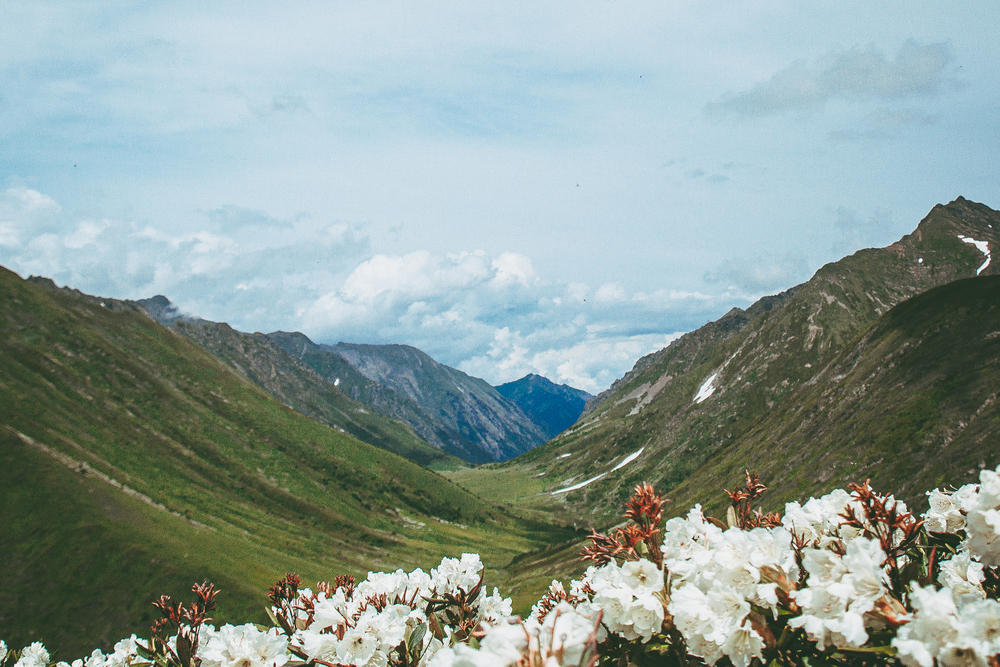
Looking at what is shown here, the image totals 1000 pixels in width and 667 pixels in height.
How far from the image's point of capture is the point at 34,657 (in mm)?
10438

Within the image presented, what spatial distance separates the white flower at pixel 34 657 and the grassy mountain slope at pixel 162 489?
60.4 metres

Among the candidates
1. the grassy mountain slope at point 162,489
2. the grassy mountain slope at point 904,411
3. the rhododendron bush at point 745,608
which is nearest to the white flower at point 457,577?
the rhododendron bush at point 745,608

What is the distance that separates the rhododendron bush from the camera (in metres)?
3.43

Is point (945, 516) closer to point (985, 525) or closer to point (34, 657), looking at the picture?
point (985, 525)

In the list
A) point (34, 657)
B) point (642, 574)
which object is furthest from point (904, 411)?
point (34, 657)

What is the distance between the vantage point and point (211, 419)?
158500 mm

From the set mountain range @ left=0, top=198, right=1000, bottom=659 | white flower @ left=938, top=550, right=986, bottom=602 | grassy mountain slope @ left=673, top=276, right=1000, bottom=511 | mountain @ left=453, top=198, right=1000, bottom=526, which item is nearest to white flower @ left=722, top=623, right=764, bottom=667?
white flower @ left=938, top=550, right=986, bottom=602

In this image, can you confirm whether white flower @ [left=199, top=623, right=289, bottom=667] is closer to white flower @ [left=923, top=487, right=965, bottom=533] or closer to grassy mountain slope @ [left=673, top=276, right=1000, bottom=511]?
white flower @ [left=923, top=487, right=965, bottom=533]

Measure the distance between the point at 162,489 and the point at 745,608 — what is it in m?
128

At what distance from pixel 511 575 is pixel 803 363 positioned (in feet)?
360

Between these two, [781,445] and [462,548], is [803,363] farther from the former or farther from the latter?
[462,548]

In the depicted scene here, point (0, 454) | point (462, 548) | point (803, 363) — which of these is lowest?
point (462, 548)

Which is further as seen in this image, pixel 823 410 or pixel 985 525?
pixel 823 410

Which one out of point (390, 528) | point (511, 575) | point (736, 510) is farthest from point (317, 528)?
point (736, 510)
